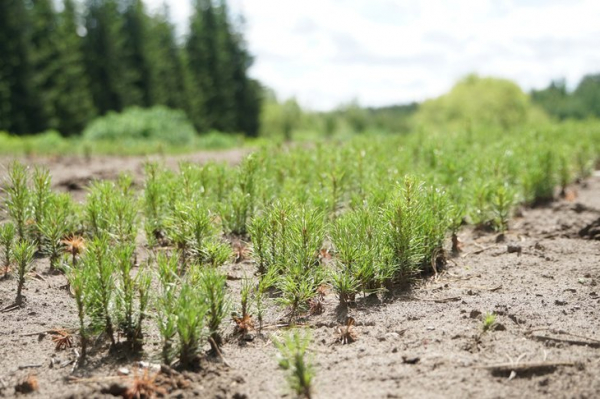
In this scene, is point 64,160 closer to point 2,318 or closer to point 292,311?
point 2,318

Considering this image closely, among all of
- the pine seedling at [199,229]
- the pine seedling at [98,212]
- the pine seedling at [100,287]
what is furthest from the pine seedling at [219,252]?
the pine seedling at [98,212]

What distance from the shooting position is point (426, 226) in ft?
10.8

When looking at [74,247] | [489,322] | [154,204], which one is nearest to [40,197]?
[74,247]

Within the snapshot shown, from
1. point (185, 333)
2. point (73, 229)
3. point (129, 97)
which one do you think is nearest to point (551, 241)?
point (185, 333)

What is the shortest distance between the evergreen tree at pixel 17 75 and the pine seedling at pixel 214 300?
2602 cm

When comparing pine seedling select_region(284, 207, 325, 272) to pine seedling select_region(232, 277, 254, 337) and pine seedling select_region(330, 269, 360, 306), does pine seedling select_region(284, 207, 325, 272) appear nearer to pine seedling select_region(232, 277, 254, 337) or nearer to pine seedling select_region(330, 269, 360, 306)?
pine seedling select_region(330, 269, 360, 306)

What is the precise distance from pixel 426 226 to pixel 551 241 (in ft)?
4.30

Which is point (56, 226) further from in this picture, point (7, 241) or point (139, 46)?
point (139, 46)

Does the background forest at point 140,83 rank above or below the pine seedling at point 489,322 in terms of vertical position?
above

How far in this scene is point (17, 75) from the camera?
Answer: 2633 centimetres

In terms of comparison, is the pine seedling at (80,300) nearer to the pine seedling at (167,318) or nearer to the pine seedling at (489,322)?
the pine seedling at (167,318)

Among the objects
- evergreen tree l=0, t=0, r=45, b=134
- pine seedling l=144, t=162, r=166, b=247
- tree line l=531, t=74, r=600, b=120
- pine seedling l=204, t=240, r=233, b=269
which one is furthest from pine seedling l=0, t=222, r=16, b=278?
tree line l=531, t=74, r=600, b=120

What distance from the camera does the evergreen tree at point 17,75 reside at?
2547 centimetres

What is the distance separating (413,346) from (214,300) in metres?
0.84
